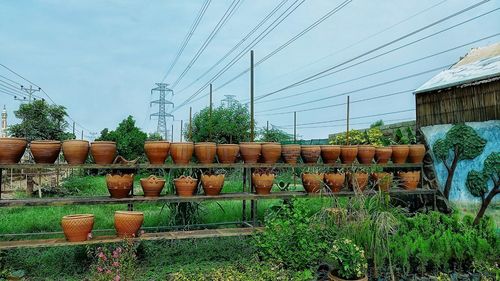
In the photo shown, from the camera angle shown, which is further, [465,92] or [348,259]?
[465,92]

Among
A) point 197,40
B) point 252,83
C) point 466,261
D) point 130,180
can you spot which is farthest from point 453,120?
point 197,40

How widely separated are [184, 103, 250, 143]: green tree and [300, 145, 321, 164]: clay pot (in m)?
9.34

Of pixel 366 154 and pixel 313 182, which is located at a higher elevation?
pixel 366 154

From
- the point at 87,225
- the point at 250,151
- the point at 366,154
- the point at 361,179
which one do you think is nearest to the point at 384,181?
the point at 361,179

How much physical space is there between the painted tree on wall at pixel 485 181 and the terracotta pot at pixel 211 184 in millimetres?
2861

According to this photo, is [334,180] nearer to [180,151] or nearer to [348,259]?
[348,259]

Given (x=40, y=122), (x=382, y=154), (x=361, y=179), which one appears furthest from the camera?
(x=40, y=122)

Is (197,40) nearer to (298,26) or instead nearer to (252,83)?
(298,26)

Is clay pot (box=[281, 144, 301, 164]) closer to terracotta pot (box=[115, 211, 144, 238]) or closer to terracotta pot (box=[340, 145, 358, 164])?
terracotta pot (box=[340, 145, 358, 164])

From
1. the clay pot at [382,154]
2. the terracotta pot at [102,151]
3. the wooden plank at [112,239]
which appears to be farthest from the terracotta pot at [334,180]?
the terracotta pot at [102,151]

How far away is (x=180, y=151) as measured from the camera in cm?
393

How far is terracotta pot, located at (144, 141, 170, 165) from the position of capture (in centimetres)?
387

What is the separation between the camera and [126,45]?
7.45 m

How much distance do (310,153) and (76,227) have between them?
2.60 meters
